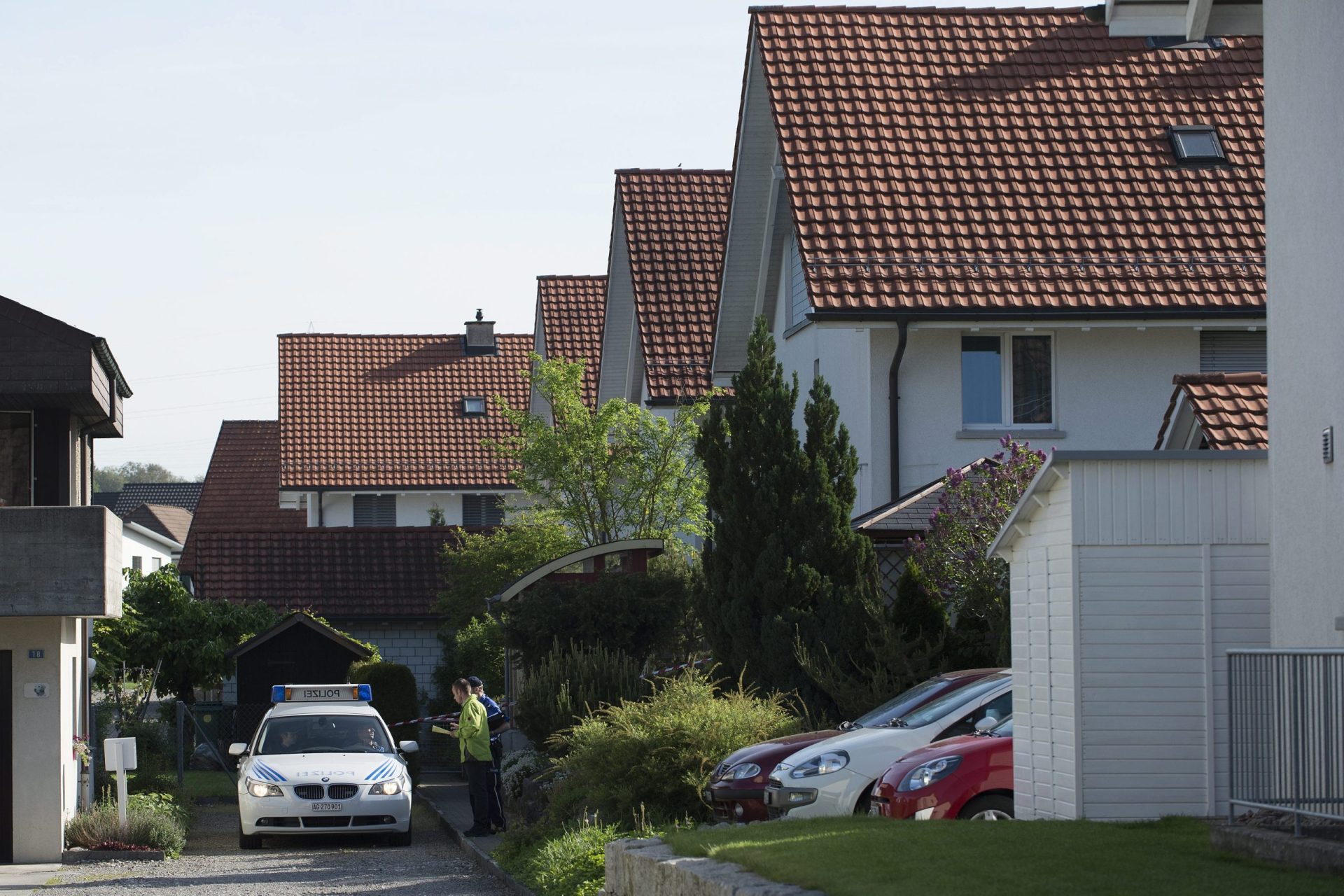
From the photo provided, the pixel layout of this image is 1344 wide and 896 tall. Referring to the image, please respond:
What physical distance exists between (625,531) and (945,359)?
992cm

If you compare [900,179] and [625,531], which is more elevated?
[900,179]

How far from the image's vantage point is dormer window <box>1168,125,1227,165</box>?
24250mm

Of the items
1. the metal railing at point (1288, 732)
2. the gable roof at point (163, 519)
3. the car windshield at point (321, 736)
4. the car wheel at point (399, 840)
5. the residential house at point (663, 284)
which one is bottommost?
the car wheel at point (399, 840)

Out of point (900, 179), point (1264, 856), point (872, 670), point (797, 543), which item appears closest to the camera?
point (1264, 856)

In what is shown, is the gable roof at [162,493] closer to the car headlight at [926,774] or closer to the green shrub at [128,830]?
the green shrub at [128,830]

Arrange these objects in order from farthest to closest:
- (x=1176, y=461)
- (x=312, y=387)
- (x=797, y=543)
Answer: (x=312, y=387)
(x=797, y=543)
(x=1176, y=461)

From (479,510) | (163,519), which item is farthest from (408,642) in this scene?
(163,519)

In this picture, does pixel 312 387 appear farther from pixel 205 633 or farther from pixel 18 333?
pixel 18 333

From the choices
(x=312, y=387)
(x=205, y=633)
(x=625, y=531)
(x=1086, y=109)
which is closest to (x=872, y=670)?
(x=1086, y=109)

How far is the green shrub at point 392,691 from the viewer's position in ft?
94.6

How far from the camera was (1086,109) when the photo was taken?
25.1 metres

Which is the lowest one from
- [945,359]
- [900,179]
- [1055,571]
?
[1055,571]

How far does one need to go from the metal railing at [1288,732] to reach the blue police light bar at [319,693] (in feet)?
49.5

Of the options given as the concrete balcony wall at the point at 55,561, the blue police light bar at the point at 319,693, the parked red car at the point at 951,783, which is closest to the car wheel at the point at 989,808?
the parked red car at the point at 951,783
